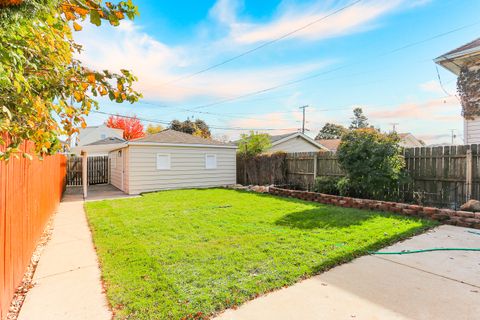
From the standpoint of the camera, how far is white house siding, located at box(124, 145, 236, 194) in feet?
39.2

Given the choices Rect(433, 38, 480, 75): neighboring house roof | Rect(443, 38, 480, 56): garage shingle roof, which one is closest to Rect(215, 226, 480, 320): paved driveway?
Rect(433, 38, 480, 75): neighboring house roof

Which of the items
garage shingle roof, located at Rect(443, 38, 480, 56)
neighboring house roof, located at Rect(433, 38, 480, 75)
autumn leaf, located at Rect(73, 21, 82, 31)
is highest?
garage shingle roof, located at Rect(443, 38, 480, 56)

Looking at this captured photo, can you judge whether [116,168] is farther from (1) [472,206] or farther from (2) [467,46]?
(2) [467,46]

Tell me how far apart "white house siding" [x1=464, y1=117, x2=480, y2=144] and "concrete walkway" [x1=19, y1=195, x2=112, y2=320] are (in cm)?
983

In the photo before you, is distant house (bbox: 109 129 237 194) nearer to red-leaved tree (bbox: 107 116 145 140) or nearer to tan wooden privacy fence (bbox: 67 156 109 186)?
tan wooden privacy fence (bbox: 67 156 109 186)

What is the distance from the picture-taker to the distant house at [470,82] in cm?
752

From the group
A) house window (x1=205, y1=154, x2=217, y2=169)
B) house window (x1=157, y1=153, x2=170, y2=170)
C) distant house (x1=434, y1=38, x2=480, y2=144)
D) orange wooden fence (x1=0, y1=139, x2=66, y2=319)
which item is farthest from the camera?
house window (x1=205, y1=154, x2=217, y2=169)

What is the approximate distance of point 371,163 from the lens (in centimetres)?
750

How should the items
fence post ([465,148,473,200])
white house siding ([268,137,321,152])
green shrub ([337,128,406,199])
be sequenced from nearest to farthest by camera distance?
fence post ([465,148,473,200])
green shrub ([337,128,406,199])
white house siding ([268,137,321,152])

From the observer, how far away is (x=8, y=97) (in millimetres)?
1697

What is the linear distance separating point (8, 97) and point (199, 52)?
44.5ft

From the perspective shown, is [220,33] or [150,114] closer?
[220,33]

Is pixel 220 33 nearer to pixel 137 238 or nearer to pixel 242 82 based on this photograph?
pixel 242 82

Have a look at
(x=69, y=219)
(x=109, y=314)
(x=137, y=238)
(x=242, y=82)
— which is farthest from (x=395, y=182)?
Answer: (x=242, y=82)
